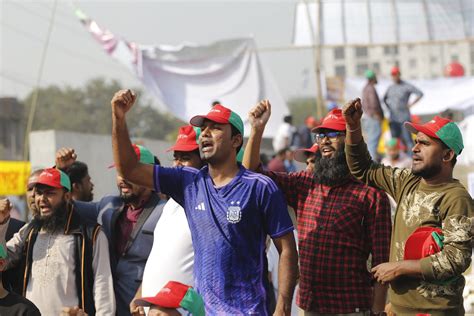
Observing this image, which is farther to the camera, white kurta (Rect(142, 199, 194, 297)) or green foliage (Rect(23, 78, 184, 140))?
green foliage (Rect(23, 78, 184, 140))

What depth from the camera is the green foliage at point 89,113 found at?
8931cm

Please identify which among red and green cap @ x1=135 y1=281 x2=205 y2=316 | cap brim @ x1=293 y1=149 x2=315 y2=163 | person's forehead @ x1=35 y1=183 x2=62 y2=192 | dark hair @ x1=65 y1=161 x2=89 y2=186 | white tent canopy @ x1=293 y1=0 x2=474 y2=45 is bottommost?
red and green cap @ x1=135 y1=281 x2=205 y2=316

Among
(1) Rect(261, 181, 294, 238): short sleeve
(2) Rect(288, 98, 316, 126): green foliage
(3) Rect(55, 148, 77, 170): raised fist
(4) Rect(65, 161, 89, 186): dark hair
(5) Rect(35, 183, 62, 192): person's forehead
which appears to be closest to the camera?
(1) Rect(261, 181, 294, 238): short sleeve

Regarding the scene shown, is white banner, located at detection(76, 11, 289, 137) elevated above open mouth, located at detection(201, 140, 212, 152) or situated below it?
above

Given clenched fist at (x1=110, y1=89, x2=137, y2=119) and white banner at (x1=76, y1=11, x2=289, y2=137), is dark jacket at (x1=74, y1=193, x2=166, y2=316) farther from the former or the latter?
white banner at (x1=76, y1=11, x2=289, y2=137)

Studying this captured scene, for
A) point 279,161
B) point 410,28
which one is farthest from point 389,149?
point 410,28

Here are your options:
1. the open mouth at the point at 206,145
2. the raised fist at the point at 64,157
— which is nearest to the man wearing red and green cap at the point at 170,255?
the open mouth at the point at 206,145

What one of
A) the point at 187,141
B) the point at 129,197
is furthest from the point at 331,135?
the point at 129,197

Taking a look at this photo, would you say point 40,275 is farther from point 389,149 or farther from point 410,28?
point 410,28

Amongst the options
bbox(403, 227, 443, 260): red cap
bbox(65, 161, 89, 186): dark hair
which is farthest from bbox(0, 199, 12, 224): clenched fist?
bbox(403, 227, 443, 260): red cap

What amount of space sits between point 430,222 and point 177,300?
1.84 meters

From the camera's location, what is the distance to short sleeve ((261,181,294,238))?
584 cm

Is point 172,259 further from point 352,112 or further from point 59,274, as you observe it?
point 352,112

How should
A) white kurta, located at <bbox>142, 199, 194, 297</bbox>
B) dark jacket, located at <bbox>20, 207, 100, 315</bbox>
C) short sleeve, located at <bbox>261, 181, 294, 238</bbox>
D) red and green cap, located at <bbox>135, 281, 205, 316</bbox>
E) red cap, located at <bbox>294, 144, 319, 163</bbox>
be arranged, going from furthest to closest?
red cap, located at <bbox>294, 144, 319, 163</bbox> < dark jacket, located at <bbox>20, 207, 100, 315</bbox> < white kurta, located at <bbox>142, 199, 194, 297</bbox> < short sleeve, located at <bbox>261, 181, 294, 238</bbox> < red and green cap, located at <bbox>135, 281, 205, 316</bbox>
